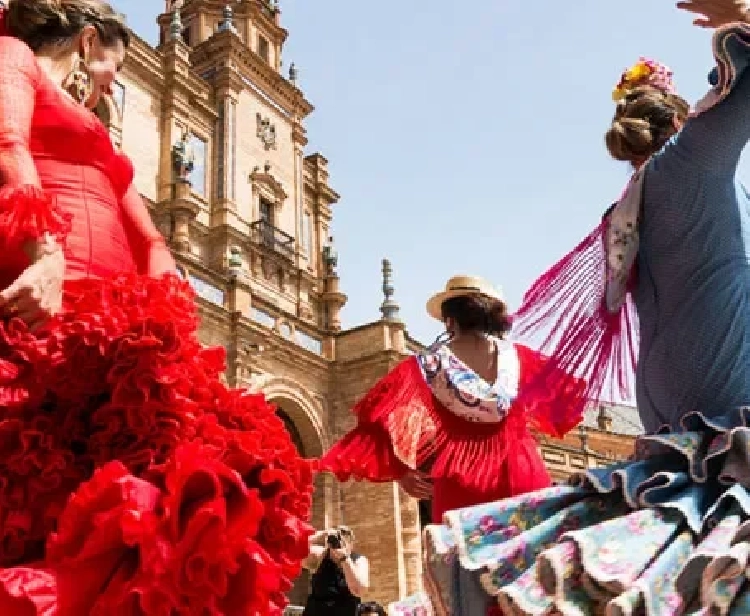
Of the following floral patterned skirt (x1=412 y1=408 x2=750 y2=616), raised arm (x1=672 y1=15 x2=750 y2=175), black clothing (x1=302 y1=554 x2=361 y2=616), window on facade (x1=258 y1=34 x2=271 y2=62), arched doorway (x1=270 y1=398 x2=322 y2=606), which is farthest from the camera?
window on facade (x1=258 y1=34 x2=271 y2=62)

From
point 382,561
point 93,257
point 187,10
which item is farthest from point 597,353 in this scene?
point 187,10

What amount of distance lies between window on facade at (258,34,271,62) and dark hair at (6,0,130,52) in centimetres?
1970

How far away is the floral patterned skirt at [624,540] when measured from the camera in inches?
56.3

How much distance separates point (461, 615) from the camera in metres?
1.61

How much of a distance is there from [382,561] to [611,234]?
45.8 ft

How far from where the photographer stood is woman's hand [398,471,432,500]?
3309 mm

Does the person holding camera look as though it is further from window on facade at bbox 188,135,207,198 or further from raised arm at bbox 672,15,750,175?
window on facade at bbox 188,135,207,198

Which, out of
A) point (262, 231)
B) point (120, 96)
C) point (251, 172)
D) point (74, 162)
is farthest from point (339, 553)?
point (251, 172)

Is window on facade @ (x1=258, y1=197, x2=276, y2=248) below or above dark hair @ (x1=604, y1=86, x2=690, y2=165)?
above

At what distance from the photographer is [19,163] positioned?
194 cm

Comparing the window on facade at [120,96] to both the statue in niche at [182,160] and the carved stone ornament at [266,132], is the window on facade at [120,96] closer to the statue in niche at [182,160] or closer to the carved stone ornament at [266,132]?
the statue in niche at [182,160]

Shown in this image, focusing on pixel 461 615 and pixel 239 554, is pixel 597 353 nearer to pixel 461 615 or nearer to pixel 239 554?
pixel 461 615

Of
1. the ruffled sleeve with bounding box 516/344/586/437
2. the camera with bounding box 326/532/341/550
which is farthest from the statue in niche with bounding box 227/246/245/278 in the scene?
the ruffled sleeve with bounding box 516/344/586/437

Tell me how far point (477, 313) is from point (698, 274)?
1501mm
